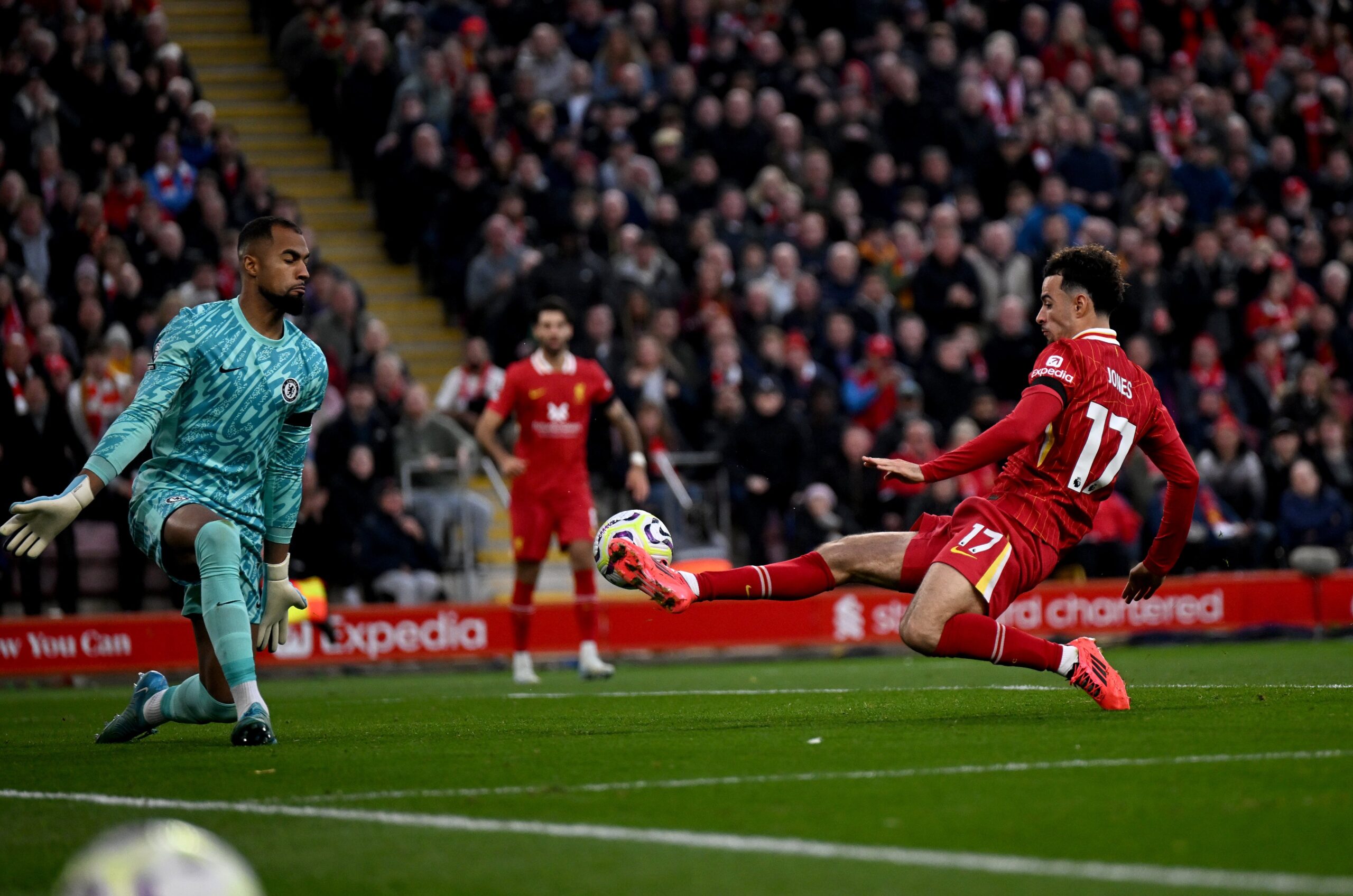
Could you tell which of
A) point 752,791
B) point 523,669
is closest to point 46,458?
point 523,669

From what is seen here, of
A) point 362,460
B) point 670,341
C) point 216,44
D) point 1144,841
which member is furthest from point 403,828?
point 216,44

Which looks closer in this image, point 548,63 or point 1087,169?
point 548,63

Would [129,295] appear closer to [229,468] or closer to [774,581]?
[229,468]

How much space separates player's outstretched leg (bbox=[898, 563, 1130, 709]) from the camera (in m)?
7.87

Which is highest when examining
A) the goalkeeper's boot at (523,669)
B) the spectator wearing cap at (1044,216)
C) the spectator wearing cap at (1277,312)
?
the spectator wearing cap at (1044,216)

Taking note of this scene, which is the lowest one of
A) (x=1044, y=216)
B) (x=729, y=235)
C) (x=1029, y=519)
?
(x=1029, y=519)

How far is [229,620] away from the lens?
7.50 m

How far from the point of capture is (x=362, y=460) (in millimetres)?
16953

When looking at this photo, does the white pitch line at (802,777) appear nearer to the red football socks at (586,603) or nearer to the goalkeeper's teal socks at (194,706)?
the goalkeeper's teal socks at (194,706)

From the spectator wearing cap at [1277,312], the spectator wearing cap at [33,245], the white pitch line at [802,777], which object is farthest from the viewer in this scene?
the spectator wearing cap at [1277,312]

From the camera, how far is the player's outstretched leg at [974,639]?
7871 mm

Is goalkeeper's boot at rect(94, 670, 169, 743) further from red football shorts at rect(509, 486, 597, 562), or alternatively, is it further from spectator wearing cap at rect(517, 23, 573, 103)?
spectator wearing cap at rect(517, 23, 573, 103)

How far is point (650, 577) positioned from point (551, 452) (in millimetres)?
5966

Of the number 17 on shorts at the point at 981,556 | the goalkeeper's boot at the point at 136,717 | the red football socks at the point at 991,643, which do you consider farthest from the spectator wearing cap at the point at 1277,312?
the goalkeeper's boot at the point at 136,717
